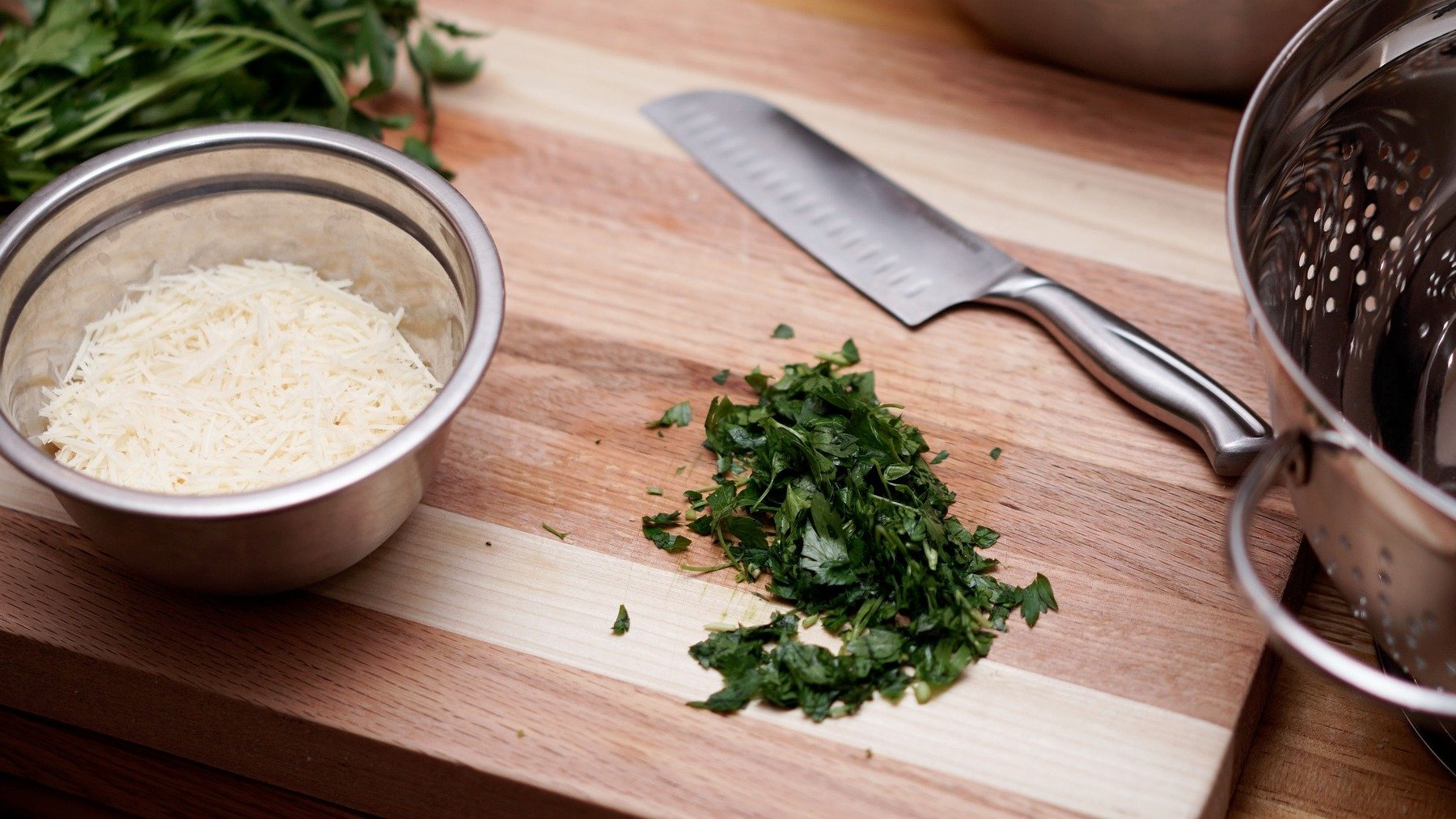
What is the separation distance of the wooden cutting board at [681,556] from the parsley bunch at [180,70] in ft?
0.45

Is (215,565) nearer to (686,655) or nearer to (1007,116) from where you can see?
(686,655)

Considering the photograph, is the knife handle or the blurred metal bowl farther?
the blurred metal bowl

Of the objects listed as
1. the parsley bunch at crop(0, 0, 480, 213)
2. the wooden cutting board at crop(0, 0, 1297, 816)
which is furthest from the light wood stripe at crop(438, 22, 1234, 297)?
the parsley bunch at crop(0, 0, 480, 213)

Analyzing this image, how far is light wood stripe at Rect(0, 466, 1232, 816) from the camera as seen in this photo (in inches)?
41.9

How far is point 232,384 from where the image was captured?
117cm

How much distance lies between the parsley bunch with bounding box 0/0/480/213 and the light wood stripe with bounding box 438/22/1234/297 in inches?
4.6

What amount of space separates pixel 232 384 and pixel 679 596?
20.3 inches

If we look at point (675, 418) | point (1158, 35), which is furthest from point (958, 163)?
point (675, 418)

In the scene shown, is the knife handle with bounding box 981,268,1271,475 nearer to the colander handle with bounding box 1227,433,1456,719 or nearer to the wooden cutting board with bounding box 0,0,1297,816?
the wooden cutting board with bounding box 0,0,1297,816

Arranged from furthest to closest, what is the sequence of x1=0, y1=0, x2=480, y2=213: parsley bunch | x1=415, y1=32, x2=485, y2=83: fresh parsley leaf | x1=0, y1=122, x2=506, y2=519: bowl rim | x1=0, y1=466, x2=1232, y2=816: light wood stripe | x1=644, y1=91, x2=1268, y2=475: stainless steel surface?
1. x1=415, y1=32, x2=485, y2=83: fresh parsley leaf
2. x1=0, y1=0, x2=480, y2=213: parsley bunch
3. x1=644, y1=91, x2=1268, y2=475: stainless steel surface
4. x1=0, y1=466, x2=1232, y2=816: light wood stripe
5. x1=0, y1=122, x2=506, y2=519: bowl rim

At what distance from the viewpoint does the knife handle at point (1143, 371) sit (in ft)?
4.14

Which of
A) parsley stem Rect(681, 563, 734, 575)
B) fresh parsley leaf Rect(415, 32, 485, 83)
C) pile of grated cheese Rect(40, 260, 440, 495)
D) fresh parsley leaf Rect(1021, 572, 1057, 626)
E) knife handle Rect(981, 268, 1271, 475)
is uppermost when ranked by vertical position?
fresh parsley leaf Rect(415, 32, 485, 83)

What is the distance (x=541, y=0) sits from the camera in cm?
187

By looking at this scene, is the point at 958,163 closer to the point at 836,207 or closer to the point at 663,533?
the point at 836,207
